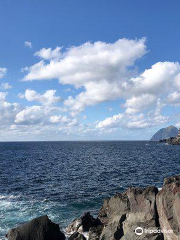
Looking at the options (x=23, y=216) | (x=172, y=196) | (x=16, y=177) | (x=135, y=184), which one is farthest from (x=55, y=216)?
(x=16, y=177)

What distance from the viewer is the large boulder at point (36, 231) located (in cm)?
2748

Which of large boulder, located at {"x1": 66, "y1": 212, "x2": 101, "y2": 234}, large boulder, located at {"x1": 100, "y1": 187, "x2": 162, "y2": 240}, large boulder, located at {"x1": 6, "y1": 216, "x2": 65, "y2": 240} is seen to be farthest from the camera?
large boulder, located at {"x1": 66, "y1": 212, "x2": 101, "y2": 234}

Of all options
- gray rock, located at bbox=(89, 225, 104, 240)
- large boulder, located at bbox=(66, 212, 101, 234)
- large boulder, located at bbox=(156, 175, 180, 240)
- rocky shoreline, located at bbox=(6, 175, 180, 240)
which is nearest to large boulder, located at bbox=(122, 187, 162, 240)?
rocky shoreline, located at bbox=(6, 175, 180, 240)

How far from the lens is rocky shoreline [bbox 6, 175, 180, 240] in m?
23.4

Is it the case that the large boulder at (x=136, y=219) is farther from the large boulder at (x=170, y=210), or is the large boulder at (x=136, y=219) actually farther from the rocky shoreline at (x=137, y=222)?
the large boulder at (x=170, y=210)

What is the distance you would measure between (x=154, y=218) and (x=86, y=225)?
11.7m

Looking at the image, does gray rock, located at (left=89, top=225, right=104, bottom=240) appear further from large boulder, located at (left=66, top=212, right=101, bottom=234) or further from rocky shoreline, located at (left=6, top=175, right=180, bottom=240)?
large boulder, located at (left=66, top=212, right=101, bottom=234)

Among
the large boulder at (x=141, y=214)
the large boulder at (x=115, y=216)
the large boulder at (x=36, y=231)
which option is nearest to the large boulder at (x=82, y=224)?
the large boulder at (x=115, y=216)

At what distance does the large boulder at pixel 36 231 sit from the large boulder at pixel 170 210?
39.9 feet

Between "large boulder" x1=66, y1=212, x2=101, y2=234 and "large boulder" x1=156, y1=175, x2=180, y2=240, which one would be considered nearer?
"large boulder" x1=156, y1=175, x2=180, y2=240

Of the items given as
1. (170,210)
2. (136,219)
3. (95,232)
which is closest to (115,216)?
(95,232)

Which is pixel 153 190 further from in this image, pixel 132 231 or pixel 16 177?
pixel 16 177

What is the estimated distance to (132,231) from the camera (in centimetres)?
2458

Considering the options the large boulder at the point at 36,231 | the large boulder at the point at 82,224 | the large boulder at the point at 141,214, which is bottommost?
the large boulder at the point at 82,224
